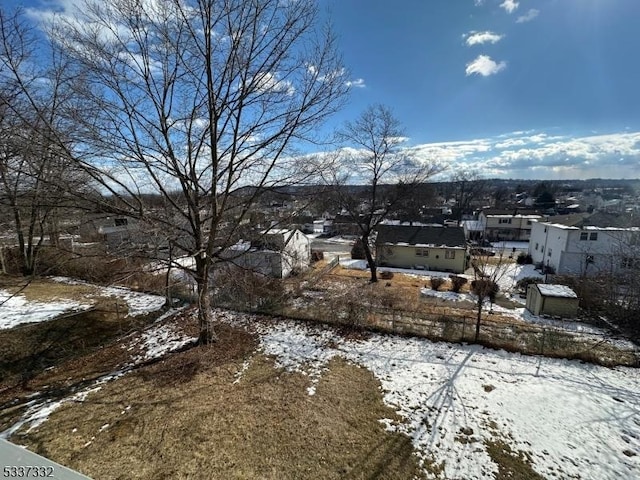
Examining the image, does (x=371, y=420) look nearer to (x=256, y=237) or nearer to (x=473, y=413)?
(x=473, y=413)

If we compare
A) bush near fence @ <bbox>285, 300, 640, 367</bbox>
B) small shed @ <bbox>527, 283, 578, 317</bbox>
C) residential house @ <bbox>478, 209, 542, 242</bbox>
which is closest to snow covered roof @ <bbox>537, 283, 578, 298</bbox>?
small shed @ <bbox>527, 283, 578, 317</bbox>

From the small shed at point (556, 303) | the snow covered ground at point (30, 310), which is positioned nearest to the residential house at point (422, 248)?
the small shed at point (556, 303)

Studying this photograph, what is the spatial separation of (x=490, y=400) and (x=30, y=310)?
12.7 m

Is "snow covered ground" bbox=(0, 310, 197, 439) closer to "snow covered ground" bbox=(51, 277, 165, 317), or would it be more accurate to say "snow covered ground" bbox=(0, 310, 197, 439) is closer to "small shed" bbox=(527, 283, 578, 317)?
"snow covered ground" bbox=(51, 277, 165, 317)

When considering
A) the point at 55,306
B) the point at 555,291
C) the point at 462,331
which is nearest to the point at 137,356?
the point at 55,306

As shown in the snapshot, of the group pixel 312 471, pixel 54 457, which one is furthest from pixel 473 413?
pixel 54 457

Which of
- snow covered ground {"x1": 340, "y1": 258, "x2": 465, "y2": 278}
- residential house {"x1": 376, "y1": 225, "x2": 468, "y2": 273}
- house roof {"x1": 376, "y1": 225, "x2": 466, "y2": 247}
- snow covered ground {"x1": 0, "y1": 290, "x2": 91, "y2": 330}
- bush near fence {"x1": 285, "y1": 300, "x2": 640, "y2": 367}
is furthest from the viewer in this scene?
house roof {"x1": 376, "y1": 225, "x2": 466, "y2": 247}

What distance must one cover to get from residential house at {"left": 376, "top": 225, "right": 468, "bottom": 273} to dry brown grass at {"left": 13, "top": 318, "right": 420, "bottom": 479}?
2116cm

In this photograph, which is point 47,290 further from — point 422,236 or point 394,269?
point 422,236

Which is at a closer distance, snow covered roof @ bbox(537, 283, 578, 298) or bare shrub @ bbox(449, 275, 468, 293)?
snow covered roof @ bbox(537, 283, 578, 298)

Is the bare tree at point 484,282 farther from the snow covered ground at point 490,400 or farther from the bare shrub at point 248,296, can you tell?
the bare shrub at point 248,296

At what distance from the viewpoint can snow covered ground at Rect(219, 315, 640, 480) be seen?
4.42 m

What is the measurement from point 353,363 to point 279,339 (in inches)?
86.6

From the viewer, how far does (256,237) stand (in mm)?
7066
